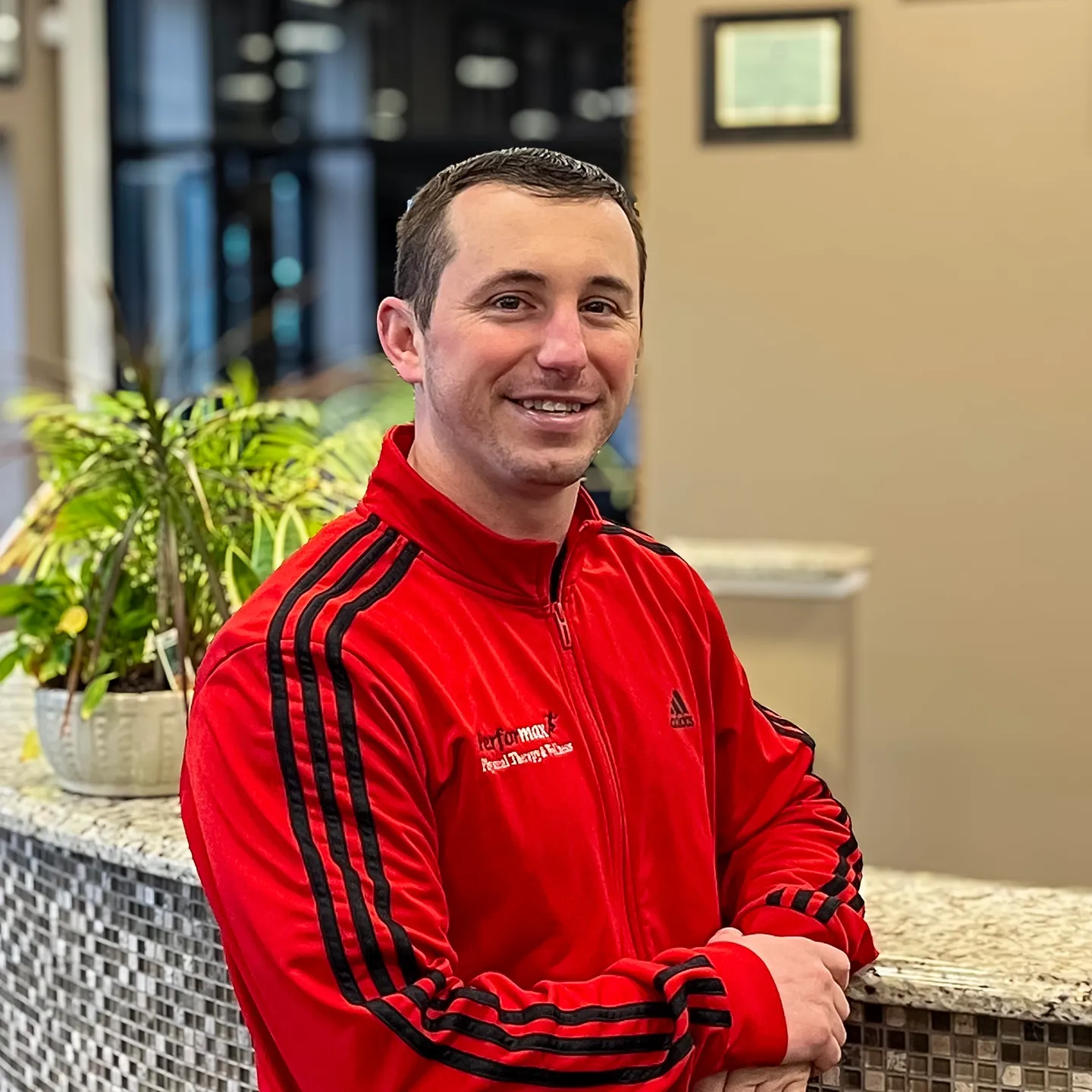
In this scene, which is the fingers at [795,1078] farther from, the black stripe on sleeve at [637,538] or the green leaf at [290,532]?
the green leaf at [290,532]

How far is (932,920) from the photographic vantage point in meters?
1.59

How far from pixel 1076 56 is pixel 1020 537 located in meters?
1.22

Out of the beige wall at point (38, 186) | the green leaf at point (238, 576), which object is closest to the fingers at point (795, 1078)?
the green leaf at point (238, 576)

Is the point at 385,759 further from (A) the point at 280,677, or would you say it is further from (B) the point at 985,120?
(B) the point at 985,120

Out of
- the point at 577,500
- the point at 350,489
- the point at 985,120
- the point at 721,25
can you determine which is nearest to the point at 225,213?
the point at 721,25

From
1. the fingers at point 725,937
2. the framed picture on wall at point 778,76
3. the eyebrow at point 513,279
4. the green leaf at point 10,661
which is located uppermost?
the framed picture on wall at point 778,76

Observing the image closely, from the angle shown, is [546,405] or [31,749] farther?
[31,749]

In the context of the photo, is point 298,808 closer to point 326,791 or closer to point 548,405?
point 326,791

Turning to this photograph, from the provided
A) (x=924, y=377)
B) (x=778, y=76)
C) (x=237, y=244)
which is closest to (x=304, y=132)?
(x=237, y=244)

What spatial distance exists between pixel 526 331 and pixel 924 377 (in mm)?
3193

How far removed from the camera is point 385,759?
3.86 feet

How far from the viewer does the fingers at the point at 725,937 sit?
1311mm

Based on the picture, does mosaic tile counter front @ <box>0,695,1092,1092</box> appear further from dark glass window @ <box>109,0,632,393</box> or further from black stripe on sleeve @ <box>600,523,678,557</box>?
dark glass window @ <box>109,0,632,393</box>

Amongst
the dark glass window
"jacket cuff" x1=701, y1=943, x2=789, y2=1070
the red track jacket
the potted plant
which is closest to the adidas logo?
the red track jacket
